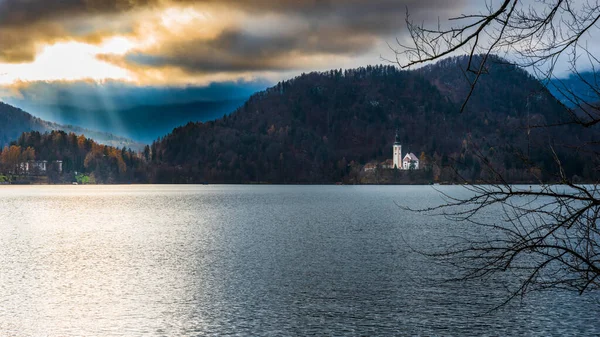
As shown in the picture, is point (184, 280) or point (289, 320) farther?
point (184, 280)

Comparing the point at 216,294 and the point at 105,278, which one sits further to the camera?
the point at 105,278

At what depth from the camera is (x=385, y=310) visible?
2233 cm

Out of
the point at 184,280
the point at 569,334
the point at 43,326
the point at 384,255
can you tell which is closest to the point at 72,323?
the point at 43,326

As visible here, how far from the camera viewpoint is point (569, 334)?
743 inches

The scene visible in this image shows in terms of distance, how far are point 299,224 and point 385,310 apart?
4581cm

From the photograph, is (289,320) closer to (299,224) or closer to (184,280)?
(184,280)

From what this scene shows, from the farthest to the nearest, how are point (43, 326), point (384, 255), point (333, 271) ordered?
point (384, 255)
point (333, 271)
point (43, 326)

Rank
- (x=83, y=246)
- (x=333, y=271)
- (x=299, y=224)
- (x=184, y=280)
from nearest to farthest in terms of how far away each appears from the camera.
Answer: (x=184, y=280) < (x=333, y=271) < (x=83, y=246) < (x=299, y=224)

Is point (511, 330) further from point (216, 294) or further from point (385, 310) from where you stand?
point (216, 294)

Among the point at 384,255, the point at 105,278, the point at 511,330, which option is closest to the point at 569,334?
the point at 511,330

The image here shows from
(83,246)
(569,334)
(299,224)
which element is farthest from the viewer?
(299,224)

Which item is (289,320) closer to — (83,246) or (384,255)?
(384,255)

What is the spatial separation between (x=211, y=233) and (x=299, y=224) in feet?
43.4

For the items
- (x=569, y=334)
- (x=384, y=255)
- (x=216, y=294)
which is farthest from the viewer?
(x=384, y=255)
